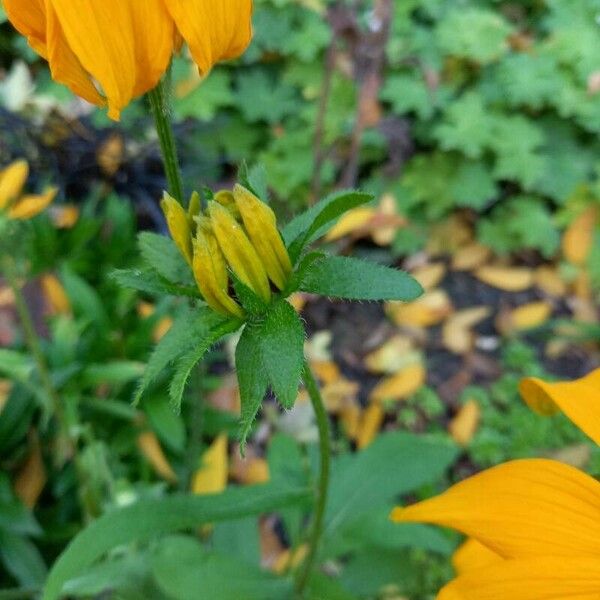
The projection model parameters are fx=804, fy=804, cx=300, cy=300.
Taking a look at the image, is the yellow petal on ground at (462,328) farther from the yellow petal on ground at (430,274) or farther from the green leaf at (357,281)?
the green leaf at (357,281)

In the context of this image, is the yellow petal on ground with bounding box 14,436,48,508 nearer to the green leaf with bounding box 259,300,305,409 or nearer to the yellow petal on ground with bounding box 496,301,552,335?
the green leaf with bounding box 259,300,305,409

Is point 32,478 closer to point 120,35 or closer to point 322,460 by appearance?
point 322,460

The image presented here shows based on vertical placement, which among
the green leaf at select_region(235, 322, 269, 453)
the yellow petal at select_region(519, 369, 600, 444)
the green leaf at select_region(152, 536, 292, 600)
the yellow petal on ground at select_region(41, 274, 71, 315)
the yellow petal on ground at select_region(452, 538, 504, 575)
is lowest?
the green leaf at select_region(152, 536, 292, 600)

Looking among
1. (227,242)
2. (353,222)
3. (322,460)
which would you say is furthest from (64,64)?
(353,222)

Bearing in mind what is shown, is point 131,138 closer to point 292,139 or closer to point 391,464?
point 292,139

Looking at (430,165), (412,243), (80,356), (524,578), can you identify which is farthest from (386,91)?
(524,578)

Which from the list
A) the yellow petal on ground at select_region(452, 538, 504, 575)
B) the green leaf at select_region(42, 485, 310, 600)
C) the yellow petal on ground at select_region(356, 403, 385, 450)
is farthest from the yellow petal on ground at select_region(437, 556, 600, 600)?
the yellow petal on ground at select_region(356, 403, 385, 450)
